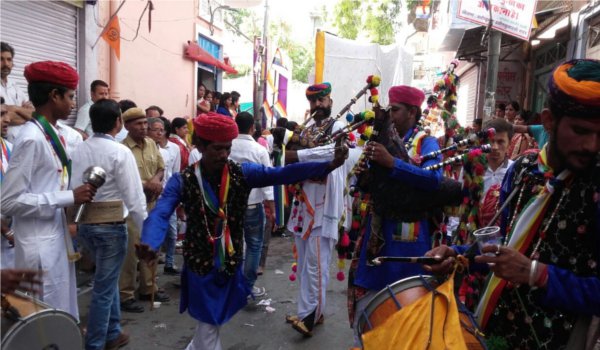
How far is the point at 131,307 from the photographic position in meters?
5.41

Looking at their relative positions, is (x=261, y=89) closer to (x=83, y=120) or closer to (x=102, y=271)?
(x=83, y=120)

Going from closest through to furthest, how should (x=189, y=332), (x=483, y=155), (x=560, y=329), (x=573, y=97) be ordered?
(x=573, y=97) < (x=560, y=329) < (x=483, y=155) < (x=189, y=332)

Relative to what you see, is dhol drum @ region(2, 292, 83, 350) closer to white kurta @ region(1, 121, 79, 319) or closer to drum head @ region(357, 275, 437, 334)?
white kurta @ region(1, 121, 79, 319)

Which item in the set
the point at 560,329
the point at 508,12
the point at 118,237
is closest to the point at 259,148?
the point at 118,237

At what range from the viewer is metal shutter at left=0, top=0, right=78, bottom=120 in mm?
7113

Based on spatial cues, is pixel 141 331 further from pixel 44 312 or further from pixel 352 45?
pixel 352 45

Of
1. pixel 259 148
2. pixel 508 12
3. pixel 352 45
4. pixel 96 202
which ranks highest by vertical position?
pixel 508 12

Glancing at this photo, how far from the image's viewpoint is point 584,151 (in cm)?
178

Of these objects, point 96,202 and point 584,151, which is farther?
point 96,202

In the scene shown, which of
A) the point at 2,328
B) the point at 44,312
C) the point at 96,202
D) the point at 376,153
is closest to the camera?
the point at 2,328

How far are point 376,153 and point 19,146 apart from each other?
227 cm

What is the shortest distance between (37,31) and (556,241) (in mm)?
8025

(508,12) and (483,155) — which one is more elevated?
(508,12)

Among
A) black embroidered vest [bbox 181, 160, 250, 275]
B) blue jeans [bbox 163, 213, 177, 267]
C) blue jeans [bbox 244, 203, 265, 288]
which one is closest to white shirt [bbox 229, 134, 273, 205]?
blue jeans [bbox 244, 203, 265, 288]
